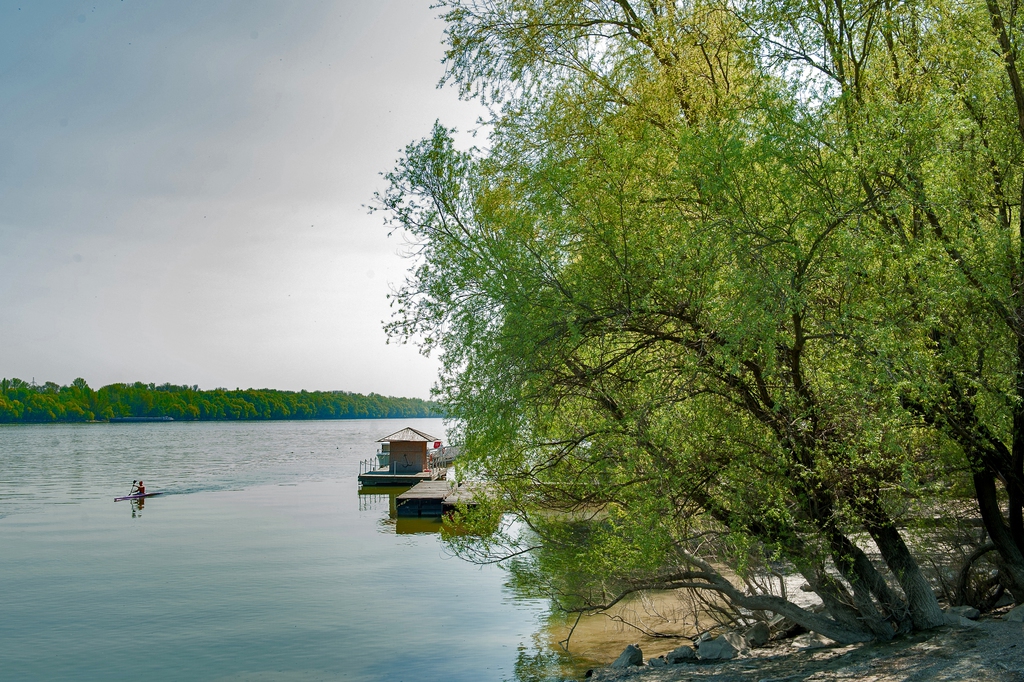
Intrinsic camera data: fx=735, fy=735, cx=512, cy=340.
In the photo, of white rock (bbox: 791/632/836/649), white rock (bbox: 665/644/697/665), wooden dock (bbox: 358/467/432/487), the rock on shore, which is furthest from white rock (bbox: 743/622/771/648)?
Answer: wooden dock (bbox: 358/467/432/487)

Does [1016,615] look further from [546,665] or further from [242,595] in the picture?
[242,595]

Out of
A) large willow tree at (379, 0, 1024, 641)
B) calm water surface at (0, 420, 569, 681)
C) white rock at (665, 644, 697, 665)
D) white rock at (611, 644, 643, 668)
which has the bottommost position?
calm water surface at (0, 420, 569, 681)

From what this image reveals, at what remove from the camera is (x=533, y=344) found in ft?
28.8

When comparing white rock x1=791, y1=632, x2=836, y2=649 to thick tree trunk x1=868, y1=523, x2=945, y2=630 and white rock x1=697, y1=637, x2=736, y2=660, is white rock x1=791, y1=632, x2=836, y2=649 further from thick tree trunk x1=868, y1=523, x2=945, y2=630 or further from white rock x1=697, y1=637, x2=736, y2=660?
thick tree trunk x1=868, y1=523, x2=945, y2=630

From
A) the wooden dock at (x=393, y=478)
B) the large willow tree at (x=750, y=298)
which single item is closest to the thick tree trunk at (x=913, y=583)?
the large willow tree at (x=750, y=298)

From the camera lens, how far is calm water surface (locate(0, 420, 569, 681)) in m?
15.4

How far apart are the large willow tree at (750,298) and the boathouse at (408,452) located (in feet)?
126

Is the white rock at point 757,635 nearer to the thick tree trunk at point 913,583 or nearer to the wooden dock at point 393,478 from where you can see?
the thick tree trunk at point 913,583

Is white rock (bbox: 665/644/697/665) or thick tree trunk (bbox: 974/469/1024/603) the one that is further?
white rock (bbox: 665/644/697/665)

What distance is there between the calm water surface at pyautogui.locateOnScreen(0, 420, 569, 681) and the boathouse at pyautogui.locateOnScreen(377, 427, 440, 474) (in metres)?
6.40

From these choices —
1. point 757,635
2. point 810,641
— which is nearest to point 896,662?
point 810,641

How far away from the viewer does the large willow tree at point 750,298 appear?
307 inches

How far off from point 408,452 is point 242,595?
28.3 meters

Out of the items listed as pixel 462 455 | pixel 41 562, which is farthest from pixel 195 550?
pixel 462 455
